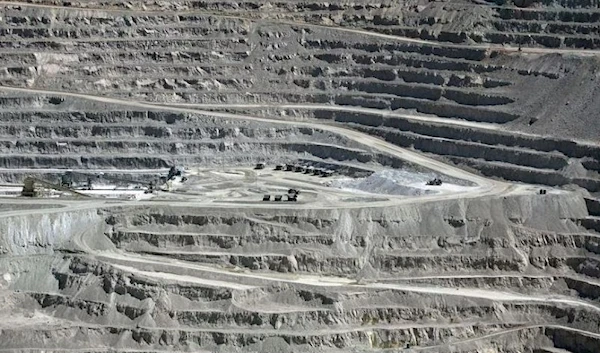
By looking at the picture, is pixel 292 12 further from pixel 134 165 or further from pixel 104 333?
pixel 104 333

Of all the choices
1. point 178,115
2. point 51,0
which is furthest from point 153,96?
point 51,0

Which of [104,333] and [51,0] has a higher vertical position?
[51,0]

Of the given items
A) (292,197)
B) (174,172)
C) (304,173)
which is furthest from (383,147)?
(174,172)

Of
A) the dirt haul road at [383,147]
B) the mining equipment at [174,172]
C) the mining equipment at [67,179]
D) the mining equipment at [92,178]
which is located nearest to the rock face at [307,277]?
the dirt haul road at [383,147]

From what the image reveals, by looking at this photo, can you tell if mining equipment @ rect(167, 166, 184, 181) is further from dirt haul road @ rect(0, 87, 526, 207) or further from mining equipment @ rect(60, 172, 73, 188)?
mining equipment @ rect(60, 172, 73, 188)

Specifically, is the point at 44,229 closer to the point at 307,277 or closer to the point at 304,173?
the point at 307,277

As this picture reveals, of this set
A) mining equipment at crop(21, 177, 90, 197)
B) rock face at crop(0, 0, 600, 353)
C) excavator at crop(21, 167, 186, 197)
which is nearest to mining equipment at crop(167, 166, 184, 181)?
excavator at crop(21, 167, 186, 197)
